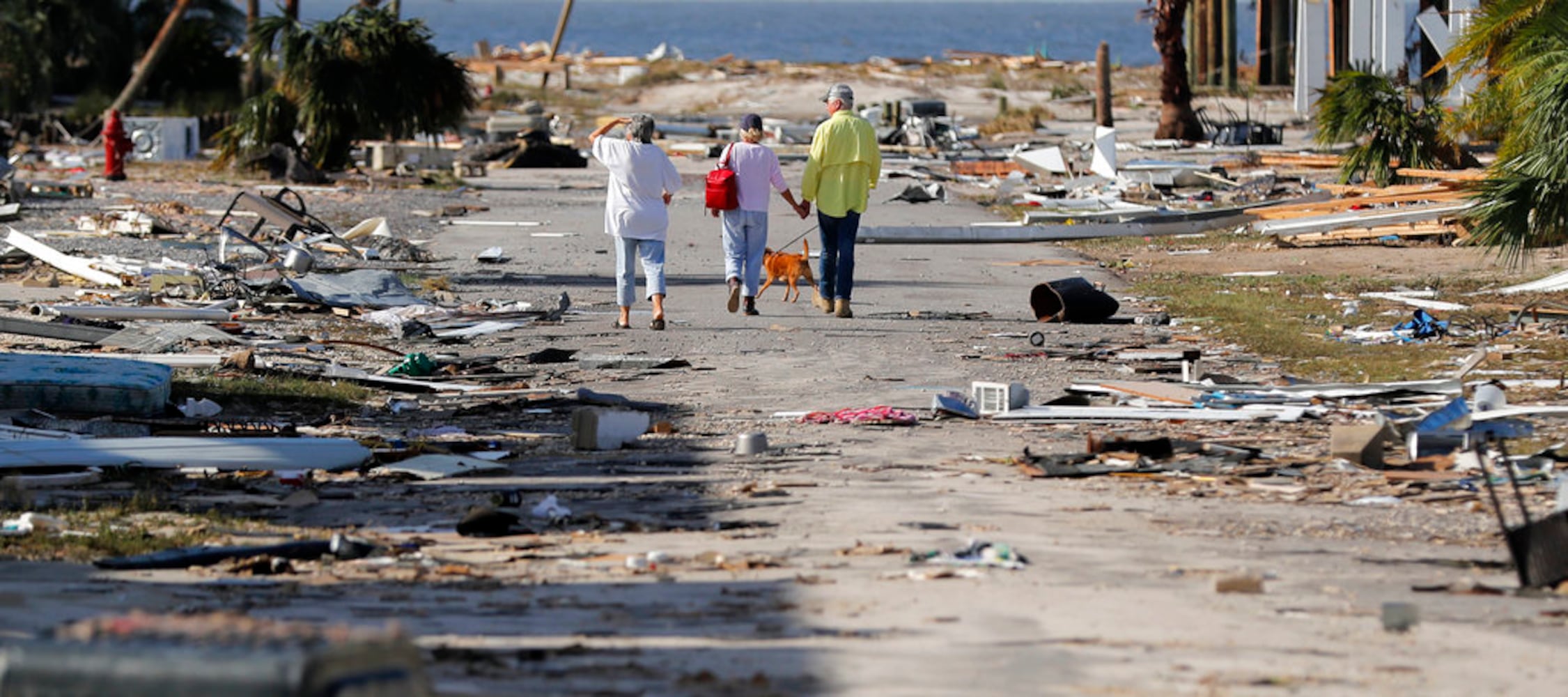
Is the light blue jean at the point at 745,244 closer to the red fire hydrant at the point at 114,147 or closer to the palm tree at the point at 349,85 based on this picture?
the palm tree at the point at 349,85

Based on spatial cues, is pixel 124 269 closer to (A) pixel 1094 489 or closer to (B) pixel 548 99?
(A) pixel 1094 489

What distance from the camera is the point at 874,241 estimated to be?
20.0m

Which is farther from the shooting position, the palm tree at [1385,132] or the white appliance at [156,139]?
the white appliance at [156,139]

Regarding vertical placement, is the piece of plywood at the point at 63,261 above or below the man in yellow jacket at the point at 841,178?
below

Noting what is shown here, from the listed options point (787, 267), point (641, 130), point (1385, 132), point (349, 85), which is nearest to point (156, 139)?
point (349, 85)

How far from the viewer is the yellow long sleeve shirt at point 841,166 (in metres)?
13.1

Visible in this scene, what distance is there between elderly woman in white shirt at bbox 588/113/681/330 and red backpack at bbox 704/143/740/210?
0.96 ft

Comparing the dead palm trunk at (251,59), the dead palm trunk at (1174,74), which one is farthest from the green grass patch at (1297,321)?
the dead palm trunk at (251,59)

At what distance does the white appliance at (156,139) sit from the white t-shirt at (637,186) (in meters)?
23.0

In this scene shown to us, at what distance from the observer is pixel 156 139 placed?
33531 mm

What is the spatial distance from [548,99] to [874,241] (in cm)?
3673

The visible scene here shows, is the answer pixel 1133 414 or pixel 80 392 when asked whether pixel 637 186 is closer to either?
pixel 80 392

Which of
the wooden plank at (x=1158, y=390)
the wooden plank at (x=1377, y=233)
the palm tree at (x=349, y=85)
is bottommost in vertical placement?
the wooden plank at (x=1158, y=390)

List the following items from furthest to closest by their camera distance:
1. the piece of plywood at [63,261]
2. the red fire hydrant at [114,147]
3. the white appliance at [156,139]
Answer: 1. the white appliance at [156,139]
2. the red fire hydrant at [114,147]
3. the piece of plywood at [63,261]
